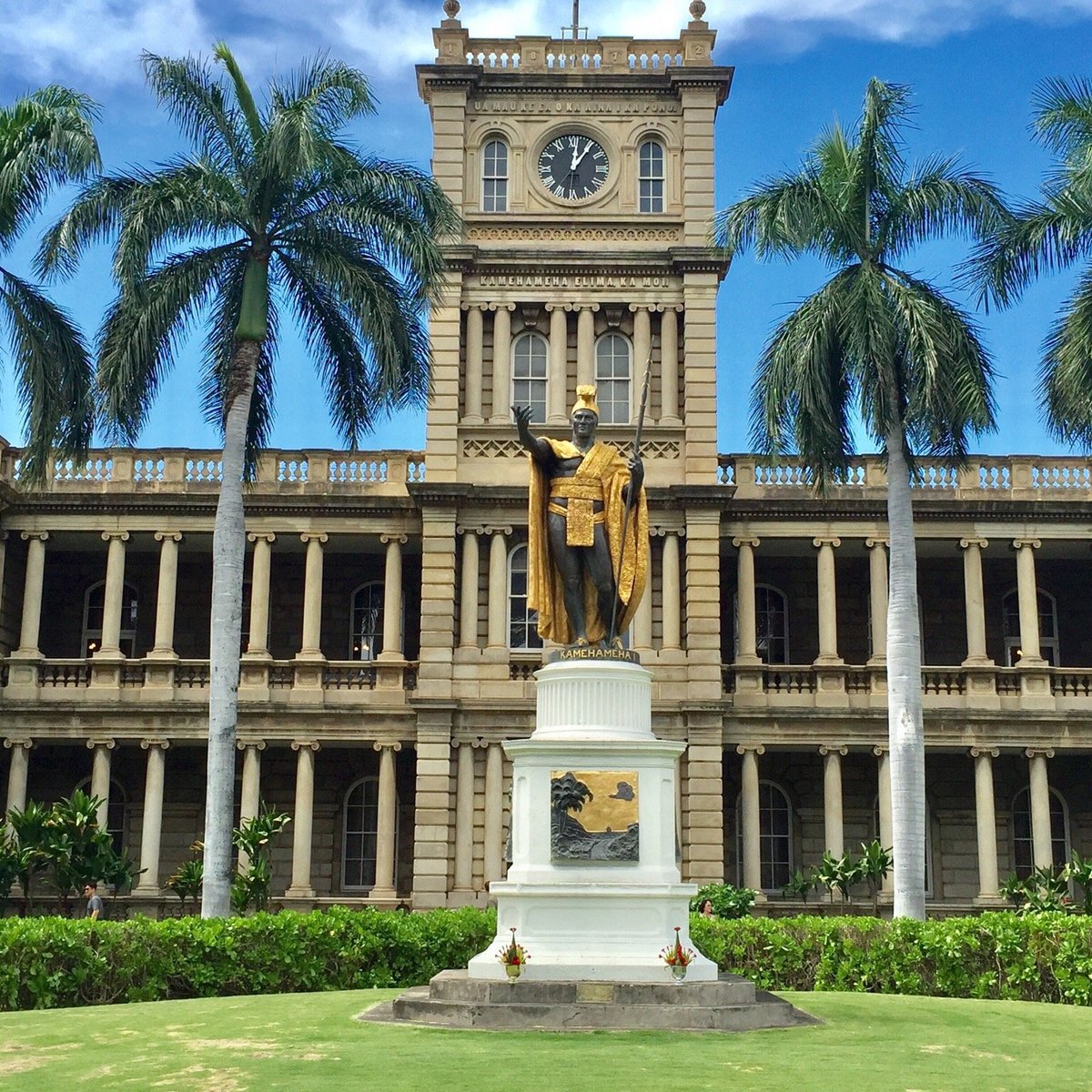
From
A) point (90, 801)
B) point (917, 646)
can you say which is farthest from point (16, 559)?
point (917, 646)

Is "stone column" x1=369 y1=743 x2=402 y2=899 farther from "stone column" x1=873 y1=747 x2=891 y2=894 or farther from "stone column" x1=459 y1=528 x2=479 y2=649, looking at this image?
"stone column" x1=873 y1=747 x2=891 y2=894

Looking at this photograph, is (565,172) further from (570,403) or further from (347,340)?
(347,340)

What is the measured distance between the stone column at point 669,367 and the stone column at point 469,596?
464cm

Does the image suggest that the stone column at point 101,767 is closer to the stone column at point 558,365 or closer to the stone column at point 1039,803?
the stone column at point 558,365

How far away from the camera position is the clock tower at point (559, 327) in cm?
3072

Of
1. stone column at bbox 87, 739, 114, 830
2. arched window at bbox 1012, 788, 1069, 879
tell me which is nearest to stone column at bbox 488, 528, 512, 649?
stone column at bbox 87, 739, 114, 830

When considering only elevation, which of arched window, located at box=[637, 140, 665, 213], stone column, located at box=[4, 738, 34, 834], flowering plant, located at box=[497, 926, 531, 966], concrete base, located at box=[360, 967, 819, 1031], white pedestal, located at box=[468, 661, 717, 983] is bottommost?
concrete base, located at box=[360, 967, 819, 1031]

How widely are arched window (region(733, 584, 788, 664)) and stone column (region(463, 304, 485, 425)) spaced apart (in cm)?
760

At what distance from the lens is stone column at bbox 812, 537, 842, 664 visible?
31938 mm

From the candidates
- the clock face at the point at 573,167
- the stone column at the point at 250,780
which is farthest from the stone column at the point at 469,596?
the clock face at the point at 573,167

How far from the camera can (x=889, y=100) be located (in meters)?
23.4

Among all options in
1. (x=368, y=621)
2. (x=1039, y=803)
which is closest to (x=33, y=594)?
(x=368, y=621)

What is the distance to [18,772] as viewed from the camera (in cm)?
3131

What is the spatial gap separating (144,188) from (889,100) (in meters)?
10.9
